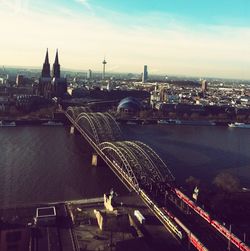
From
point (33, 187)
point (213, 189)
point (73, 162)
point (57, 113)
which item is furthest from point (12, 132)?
point (213, 189)

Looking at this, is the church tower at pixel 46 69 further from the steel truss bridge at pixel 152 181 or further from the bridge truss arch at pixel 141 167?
the bridge truss arch at pixel 141 167

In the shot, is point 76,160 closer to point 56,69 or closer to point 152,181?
point 152,181

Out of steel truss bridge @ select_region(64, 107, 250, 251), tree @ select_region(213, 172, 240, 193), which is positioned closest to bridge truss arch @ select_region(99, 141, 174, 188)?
steel truss bridge @ select_region(64, 107, 250, 251)

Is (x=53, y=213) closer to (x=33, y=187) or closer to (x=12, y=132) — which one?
(x=33, y=187)

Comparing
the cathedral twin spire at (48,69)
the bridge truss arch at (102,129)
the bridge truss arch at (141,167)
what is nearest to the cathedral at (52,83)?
the cathedral twin spire at (48,69)

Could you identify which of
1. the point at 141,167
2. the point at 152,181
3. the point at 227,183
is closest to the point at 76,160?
the point at 141,167

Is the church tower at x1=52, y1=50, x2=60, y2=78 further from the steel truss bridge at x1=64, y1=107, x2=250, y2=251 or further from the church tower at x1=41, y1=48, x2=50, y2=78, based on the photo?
the steel truss bridge at x1=64, y1=107, x2=250, y2=251

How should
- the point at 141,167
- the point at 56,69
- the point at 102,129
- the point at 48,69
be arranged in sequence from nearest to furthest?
the point at 141,167 < the point at 102,129 < the point at 56,69 < the point at 48,69
